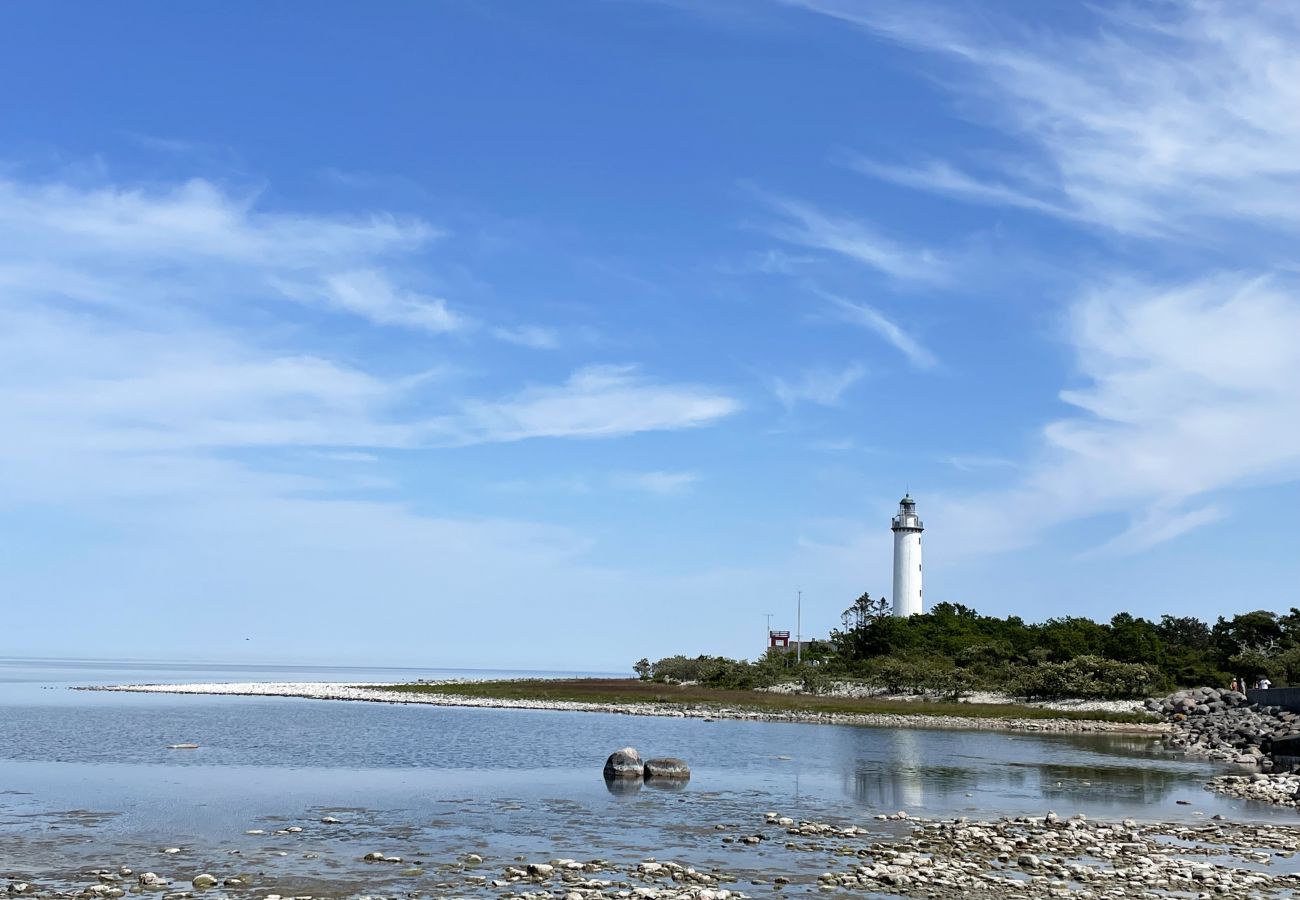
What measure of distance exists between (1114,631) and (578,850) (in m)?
90.2

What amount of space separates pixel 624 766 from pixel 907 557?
314 ft

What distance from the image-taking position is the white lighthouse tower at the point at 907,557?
129375 millimetres

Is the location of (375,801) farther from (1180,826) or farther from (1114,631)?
(1114,631)

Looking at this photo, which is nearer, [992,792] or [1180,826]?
[1180,826]

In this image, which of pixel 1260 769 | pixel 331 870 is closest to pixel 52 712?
Result: pixel 331 870

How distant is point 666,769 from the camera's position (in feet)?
130

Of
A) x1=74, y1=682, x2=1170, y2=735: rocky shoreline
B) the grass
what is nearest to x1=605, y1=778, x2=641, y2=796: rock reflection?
x1=74, y1=682, x2=1170, y2=735: rocky shoreline

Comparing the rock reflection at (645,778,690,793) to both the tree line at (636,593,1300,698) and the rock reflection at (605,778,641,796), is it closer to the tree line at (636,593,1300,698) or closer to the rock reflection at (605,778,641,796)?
the rock reflection at (605,778,641,796)

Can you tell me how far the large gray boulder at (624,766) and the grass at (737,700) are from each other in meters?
42.8

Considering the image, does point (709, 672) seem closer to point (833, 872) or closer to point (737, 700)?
point (737, 700)

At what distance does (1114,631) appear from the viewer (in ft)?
343

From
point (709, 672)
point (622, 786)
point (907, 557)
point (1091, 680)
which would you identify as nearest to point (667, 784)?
point (622, 786)

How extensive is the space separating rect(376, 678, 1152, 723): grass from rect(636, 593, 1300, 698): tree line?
4.51 metres

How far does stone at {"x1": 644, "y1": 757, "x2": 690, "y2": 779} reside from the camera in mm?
39344
